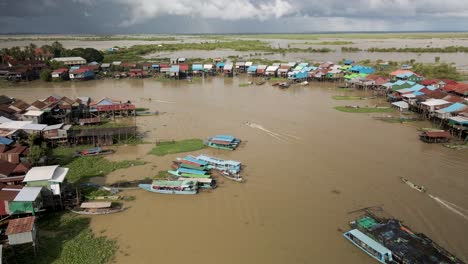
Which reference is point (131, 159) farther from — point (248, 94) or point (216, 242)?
point (248, 94)

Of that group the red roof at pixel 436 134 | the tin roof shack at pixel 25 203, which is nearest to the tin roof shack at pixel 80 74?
the tin roof shack at pixel 25 203

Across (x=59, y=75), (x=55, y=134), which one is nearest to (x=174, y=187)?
(x=55, y=134)

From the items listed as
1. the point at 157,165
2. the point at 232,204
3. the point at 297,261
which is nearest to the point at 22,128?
the point at 157,165

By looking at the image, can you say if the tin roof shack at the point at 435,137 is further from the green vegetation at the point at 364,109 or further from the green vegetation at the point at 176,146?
the green vegetation at the point at 176,146

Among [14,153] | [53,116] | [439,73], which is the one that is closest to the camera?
[14,153]

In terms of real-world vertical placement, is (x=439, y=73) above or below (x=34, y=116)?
above

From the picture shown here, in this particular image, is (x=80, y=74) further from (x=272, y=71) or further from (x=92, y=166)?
(x=92, y=166)
